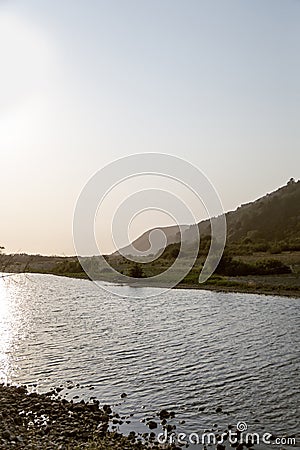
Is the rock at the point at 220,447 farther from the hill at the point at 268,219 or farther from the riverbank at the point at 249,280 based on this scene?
the hill at the point at 268,219

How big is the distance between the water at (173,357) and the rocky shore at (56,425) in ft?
2.54

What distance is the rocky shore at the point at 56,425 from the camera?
12.3 meters

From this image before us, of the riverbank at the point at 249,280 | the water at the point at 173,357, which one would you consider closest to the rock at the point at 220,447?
the water at the point at 173,357

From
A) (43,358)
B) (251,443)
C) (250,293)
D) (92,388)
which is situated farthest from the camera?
(250,293)

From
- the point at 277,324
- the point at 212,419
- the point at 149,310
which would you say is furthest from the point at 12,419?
the point at 149,310

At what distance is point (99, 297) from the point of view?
49250 millimetres

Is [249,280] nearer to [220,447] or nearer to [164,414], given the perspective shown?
[164,414]

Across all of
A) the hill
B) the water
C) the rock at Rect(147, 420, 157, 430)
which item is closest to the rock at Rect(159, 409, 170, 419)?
the water

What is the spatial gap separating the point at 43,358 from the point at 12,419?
8.50 m

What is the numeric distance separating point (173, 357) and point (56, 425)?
350 inches

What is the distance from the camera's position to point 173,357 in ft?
72.5

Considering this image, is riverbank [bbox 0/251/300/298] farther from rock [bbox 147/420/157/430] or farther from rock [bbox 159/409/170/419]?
rock [bbox 147/420/157/430]

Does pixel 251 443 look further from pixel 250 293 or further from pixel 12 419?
pixel 250 293

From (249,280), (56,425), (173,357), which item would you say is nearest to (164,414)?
(56,425)
